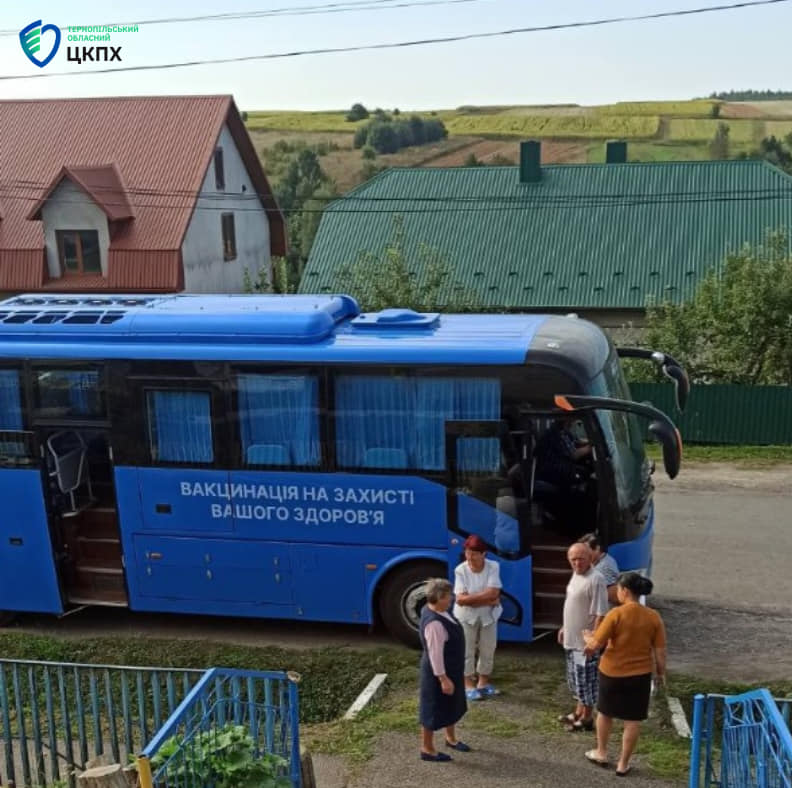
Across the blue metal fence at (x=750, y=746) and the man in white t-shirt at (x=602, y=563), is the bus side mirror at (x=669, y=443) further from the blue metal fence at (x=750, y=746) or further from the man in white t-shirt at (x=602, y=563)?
the blue metal fence at (x=750, y=746)

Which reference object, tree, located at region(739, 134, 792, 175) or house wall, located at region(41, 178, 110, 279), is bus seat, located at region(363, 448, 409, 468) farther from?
tree, located at region(739, 134, 792, 175)

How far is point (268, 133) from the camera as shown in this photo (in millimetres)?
123688

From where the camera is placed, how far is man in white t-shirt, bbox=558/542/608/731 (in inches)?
275

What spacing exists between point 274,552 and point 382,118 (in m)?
117

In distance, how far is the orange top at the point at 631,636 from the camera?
6.23m

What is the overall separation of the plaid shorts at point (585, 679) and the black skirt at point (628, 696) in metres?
0.61

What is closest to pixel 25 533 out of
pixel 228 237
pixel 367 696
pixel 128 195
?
pixel 367 696

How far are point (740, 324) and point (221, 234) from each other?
17598 mm

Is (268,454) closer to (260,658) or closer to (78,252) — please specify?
(260,658)

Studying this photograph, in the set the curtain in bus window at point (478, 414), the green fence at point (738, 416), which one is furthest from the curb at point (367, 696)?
the green fence at point (738, 416)

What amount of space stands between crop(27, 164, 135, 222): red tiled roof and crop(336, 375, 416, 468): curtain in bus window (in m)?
20.4

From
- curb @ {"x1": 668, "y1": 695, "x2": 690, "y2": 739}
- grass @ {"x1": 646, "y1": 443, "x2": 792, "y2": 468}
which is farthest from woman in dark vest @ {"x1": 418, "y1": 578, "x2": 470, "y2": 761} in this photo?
grass @ {"x1": 646, "y1": 443, "x2": 792, "y2": 468}

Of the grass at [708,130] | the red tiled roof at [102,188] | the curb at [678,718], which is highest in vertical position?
the grass at [708,130]

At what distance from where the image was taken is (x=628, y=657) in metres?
6.32
